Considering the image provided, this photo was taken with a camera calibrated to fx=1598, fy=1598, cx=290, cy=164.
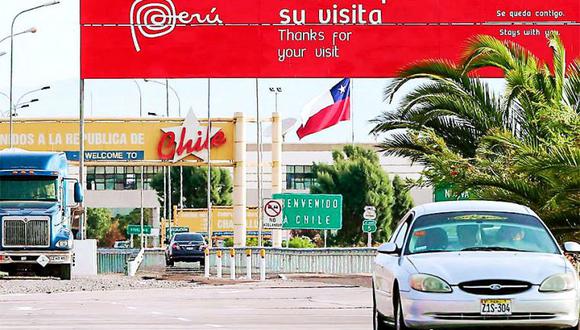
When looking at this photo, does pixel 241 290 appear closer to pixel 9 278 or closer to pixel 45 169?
pixel 45 169

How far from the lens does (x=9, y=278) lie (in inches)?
1821

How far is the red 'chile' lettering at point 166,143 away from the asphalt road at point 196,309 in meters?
30.4

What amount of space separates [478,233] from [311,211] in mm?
45890

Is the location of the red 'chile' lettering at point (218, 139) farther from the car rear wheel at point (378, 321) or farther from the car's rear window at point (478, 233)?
the car's rear window at point (478, 233)

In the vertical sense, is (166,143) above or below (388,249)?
above

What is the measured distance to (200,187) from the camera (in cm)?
13200

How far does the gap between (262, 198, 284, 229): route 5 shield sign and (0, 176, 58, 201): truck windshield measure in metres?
16.0

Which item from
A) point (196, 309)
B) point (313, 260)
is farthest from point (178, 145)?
point (196, 309)

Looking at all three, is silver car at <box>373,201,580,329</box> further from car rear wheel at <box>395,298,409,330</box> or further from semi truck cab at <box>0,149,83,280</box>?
semi truck cab at <box>0,149,83,280</box>

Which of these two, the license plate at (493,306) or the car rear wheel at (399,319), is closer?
the license plate at (493,306)

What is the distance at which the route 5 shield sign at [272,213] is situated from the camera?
2245 inches

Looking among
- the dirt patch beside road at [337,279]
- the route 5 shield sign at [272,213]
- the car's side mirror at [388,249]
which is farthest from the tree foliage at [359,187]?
the car's side mirror at [388,249]

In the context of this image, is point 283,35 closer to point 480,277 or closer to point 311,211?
point 311,211

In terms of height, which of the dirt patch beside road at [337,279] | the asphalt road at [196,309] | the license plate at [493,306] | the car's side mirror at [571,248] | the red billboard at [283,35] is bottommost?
the dirt patch beside road at [337,279]
